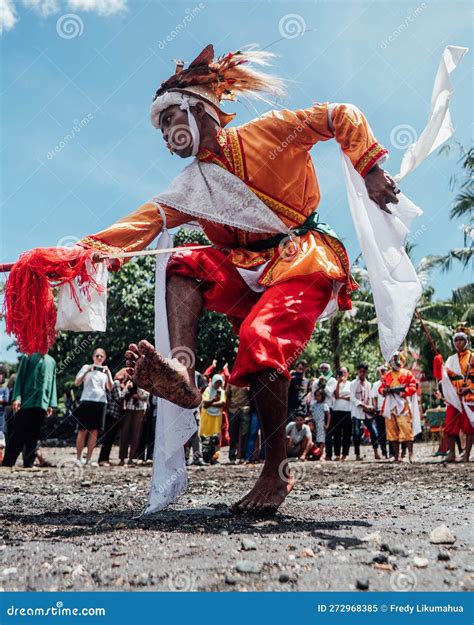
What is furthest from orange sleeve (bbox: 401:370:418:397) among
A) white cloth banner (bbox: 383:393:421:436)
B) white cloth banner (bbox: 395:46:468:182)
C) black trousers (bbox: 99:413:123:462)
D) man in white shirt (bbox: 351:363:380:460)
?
white cloth banner (bbox: 395:46:468:182)

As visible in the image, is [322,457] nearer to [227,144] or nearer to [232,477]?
[232,477]

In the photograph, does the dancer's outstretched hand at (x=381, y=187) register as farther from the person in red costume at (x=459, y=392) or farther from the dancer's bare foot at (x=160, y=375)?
the person in red costume at (x=459, y=392)

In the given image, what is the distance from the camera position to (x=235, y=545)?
2.37 metres

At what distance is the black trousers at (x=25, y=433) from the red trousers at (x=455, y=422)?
551 cm

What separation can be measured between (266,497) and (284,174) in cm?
166

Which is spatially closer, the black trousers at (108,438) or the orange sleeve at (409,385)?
the black trousers at (108,438)

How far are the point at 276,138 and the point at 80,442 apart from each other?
20.5ft

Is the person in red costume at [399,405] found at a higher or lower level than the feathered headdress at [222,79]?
lower

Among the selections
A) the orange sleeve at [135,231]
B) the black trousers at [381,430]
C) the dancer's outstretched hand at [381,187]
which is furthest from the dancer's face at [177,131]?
the black trousers at [381,430]

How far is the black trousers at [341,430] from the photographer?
10852 millimetres

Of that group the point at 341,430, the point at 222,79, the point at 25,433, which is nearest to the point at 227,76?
the point at 222,79

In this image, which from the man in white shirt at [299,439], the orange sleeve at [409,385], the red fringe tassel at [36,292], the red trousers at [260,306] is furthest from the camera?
the man in white shirt at [299,439]

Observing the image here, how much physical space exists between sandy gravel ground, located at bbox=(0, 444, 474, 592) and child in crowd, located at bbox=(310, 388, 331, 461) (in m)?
6.22
